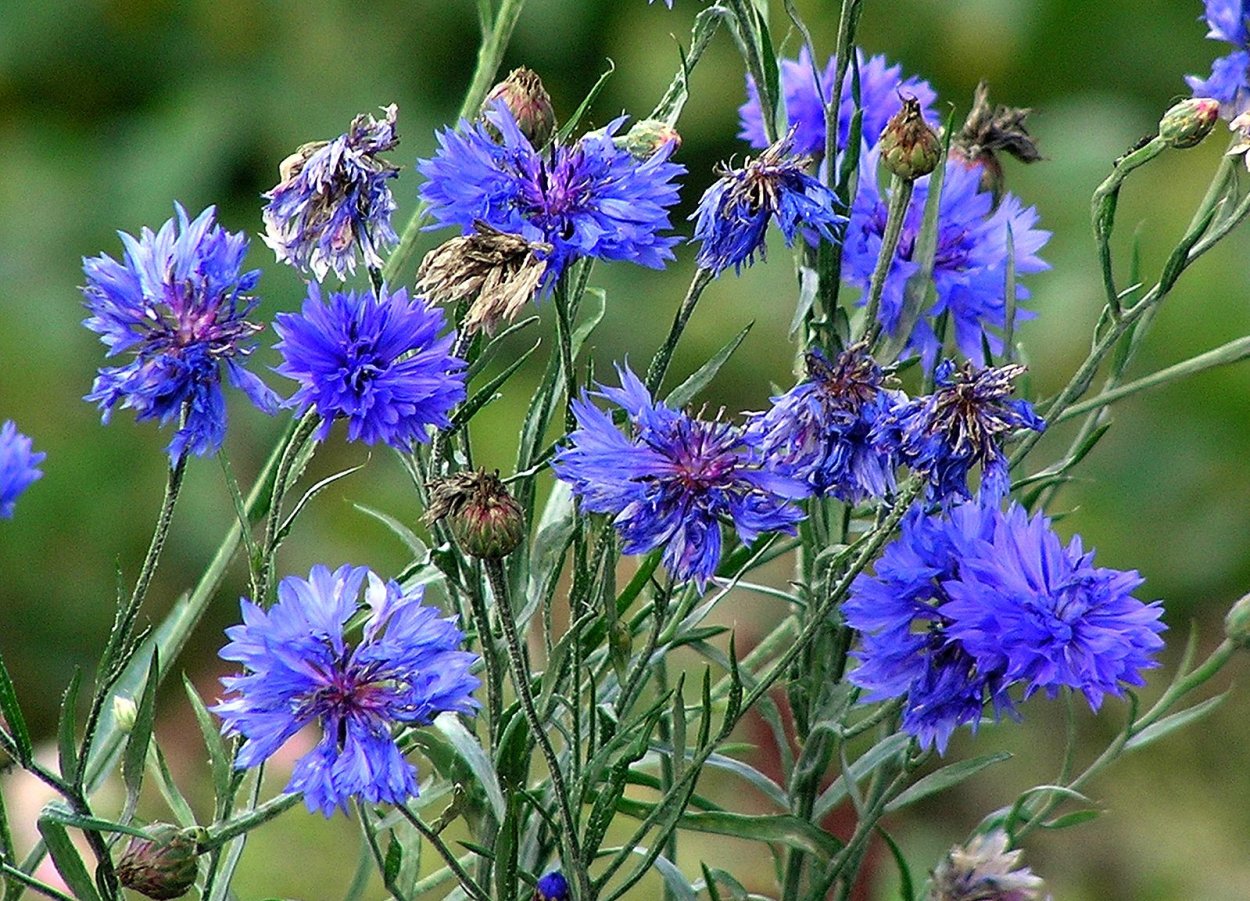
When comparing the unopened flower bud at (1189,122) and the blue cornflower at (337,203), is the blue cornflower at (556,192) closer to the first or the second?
the blue cornflower at (337,203)

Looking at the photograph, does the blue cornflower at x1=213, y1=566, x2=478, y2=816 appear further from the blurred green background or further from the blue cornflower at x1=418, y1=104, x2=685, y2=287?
the blurred green background

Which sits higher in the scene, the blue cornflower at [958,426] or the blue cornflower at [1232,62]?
the blue cornflower at [1232,62]

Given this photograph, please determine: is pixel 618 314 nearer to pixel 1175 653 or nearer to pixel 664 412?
pixel 1175 653

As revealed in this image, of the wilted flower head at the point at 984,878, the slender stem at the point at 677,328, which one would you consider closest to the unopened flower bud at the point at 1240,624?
the wilted flower head at the point at 984,878

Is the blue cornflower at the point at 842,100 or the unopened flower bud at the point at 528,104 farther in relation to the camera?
the blue cornflower at the point at 842,100

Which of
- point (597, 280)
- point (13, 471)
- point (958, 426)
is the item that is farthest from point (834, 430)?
point (597, 280)

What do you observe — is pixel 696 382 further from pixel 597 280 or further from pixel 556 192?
pixel 597 280

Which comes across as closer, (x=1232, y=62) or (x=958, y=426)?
(x=958, y=426)
